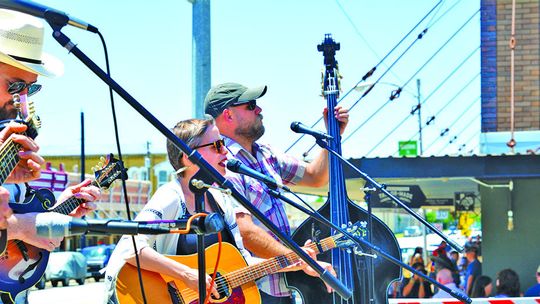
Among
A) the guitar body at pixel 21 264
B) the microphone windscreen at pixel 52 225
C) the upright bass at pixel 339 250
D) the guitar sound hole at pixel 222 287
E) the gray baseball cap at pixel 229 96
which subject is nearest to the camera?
the microphone windscreen at pixel 52 225

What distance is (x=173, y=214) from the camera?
15.2 ft

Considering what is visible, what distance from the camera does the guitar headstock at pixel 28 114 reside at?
336 cm

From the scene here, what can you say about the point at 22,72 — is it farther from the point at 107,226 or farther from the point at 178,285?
the point at 178,285

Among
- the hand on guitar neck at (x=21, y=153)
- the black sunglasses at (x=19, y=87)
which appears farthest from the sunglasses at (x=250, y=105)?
the hand on guitar neck at (x=21, y=153)

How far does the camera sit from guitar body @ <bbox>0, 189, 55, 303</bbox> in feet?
11.4

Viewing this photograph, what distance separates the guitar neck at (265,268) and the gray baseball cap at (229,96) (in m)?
1.02

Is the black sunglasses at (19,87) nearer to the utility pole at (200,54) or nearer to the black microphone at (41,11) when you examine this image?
the black microphone at (41,11)

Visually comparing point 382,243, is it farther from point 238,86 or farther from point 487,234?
point 487,234

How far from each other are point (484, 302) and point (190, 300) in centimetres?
358

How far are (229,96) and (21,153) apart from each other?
7.84ft

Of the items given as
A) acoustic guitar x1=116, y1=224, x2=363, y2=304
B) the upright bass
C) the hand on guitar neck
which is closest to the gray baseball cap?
the upright bass

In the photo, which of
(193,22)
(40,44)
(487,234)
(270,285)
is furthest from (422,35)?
(40,44)

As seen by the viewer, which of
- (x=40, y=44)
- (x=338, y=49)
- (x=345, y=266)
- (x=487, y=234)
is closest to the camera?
(x=40, y=44)

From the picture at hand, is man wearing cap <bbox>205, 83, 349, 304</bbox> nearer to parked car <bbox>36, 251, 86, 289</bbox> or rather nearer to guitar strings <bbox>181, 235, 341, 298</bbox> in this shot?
guitar strings <bbox>181, 235, 341, 298</bbox>
